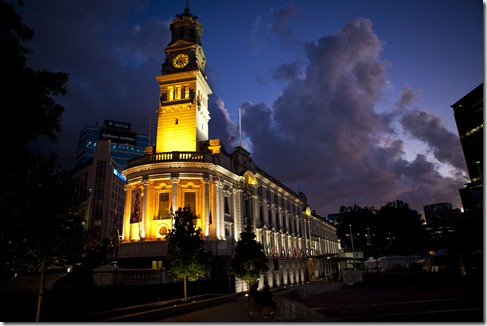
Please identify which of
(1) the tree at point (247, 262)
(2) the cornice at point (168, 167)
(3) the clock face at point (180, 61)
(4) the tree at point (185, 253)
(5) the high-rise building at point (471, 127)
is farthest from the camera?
(5) the high-rise building at point (471, 127)

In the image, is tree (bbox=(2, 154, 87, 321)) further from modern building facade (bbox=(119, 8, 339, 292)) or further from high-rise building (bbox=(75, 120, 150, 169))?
high-rise building (bbox=(75, 120, 150, 169))

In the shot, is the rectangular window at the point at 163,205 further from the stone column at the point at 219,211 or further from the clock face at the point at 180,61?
the clock face at the point at 180,61

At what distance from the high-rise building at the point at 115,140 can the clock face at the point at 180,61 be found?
96.5 m

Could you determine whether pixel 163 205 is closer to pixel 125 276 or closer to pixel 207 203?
pixel 207 203

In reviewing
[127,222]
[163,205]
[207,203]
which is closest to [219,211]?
[207,203]

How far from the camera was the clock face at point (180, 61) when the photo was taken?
47525mm

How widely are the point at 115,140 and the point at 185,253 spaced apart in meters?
123

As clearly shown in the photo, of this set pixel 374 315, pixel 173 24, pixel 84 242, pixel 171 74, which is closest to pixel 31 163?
pixel 84 242

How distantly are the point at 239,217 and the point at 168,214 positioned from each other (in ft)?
A: 34.4

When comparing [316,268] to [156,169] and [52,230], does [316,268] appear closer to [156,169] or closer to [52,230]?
[156,169]

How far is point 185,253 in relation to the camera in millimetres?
26094

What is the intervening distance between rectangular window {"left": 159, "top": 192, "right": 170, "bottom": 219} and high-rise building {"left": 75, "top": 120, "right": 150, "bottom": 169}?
339 feet

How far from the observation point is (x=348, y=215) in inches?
4210

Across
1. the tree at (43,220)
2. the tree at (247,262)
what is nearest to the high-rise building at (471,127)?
the tree at (247,262)
